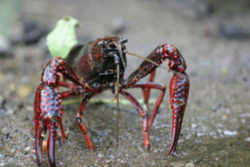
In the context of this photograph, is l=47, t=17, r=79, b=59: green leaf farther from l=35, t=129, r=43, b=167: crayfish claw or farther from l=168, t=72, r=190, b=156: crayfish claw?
l=168, t=72, r=190, b=156: crayfish claw

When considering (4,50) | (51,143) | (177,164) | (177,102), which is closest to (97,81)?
(177,102)

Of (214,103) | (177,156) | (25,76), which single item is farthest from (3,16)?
(177,156)

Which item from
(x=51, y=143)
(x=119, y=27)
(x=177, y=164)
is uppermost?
(x=119, y=27)

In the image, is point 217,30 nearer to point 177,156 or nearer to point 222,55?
point 222,55

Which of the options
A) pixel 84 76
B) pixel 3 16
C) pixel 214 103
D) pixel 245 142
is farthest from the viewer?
pixel 3 16

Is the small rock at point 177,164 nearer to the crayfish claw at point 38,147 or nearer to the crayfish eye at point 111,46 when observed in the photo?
the crayfish claw at point 38,147

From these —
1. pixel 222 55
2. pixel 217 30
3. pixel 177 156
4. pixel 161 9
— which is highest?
pixel 161 9

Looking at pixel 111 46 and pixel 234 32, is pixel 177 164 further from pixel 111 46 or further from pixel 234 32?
pixel 234 32
